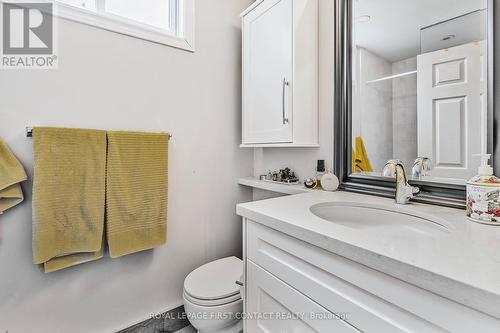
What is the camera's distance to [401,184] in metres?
0.91

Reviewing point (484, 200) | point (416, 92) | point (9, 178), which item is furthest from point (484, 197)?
point (9, 178)

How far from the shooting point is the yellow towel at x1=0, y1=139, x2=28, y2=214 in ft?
3.11

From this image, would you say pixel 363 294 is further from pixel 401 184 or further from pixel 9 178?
pixel 9 178

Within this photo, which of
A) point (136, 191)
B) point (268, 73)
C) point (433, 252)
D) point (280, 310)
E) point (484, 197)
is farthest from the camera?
point (268, 73)

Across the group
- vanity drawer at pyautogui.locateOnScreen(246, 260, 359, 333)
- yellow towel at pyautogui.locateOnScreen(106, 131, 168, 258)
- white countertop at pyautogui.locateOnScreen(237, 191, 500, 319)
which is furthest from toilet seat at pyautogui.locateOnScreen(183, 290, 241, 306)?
white countertop at pyautogui.locateOnScreen(237, 191, 500, 319)

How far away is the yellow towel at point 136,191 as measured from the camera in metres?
1.18

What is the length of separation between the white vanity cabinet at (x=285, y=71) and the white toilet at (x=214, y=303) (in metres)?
0.80

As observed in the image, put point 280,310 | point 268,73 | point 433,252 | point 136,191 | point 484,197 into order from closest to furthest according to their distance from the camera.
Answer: point 433,252 < point 484,197 < point 280,310 < point 136,191 < point 268,73

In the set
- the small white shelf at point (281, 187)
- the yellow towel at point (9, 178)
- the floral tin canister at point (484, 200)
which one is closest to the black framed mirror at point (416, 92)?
the floral tin canister at point (484, 200)

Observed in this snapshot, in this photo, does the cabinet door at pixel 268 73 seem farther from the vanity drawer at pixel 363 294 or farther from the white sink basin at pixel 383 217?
the vanity drawer at pixel 363 294

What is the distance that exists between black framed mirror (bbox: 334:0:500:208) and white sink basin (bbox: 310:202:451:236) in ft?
0.46

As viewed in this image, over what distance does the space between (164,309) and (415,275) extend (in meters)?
1.42

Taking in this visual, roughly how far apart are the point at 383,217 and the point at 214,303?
85 cm

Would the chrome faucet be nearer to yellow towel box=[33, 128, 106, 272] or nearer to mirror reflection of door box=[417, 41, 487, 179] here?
mirror reflection of door box=[417, 41, 487, 179]
